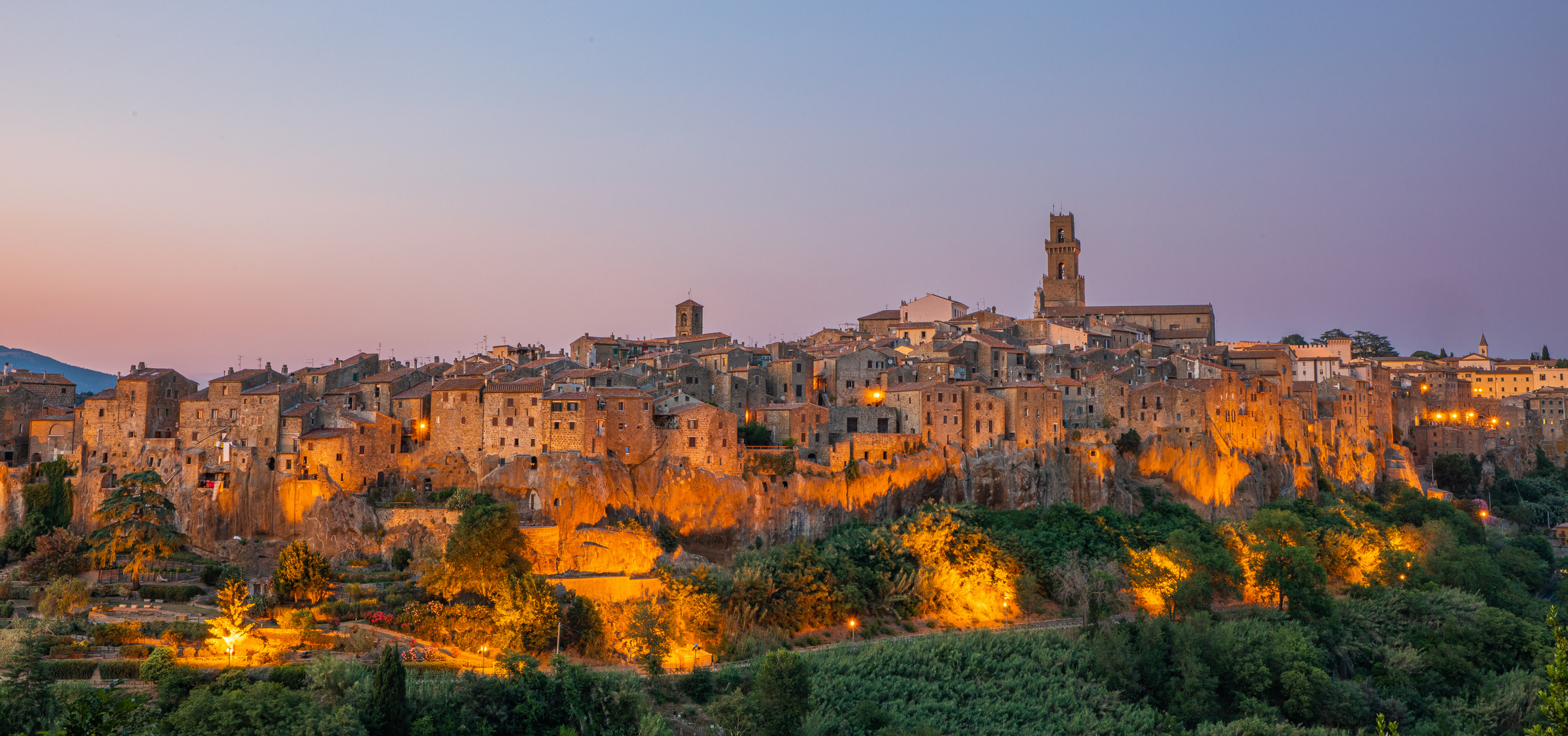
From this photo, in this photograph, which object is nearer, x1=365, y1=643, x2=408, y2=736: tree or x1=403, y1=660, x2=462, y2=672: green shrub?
x1=365, y1=643, x2=408, y2=736: tree

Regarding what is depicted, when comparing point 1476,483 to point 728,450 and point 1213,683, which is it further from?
point 728,450

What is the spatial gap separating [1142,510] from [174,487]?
140ft

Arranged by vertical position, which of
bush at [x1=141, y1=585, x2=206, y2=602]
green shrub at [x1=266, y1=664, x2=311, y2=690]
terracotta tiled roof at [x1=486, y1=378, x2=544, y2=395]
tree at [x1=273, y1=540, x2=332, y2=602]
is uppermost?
terracotta tiled roof at [x1=486, y1=378, x2=544, y2=395]

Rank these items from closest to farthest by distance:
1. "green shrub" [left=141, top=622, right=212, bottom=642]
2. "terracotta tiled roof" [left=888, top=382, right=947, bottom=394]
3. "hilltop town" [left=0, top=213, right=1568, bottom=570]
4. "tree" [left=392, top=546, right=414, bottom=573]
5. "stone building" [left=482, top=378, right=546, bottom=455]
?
1. "green shrub" [left=141, top=622, right=212, bottom=642]
2. "tree" [left=392, top=546, right=414, bottom=573]
3. "hilltop town" [left=0, top=213, right=1568, bottom=570]
4. "stone building" [left=482, top=378, right=546, bottom=455]
5. "terracotta tiled roof" [left=888, top=382, right=947, bottom=394]

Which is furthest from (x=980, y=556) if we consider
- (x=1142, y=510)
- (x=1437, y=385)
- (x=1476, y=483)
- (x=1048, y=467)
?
(x=1437, y=385)

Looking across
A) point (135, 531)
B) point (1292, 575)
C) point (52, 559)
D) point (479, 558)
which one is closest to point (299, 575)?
point (479, 558)

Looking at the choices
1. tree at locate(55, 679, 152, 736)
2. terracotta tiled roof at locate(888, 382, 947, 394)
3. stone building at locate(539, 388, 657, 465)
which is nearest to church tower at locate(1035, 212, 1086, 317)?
terracotta tiled roof at locate(888, 382, 947, 394)

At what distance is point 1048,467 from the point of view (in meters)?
52.2

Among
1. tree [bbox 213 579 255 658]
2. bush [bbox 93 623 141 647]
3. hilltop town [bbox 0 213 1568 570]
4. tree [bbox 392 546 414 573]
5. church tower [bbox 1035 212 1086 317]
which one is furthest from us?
church tower [bbox 1035 212 1086 317]

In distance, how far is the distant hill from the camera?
96.2m

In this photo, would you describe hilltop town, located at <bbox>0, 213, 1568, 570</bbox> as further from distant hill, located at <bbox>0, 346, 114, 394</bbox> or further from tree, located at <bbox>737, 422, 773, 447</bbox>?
distant hill, located at <bbox>0, 346, 114, 394</bbox>

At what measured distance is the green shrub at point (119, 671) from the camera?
1235 inches

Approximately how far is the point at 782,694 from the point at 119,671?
1924 centimetres

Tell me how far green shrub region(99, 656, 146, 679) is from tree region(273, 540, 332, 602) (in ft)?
19.0
